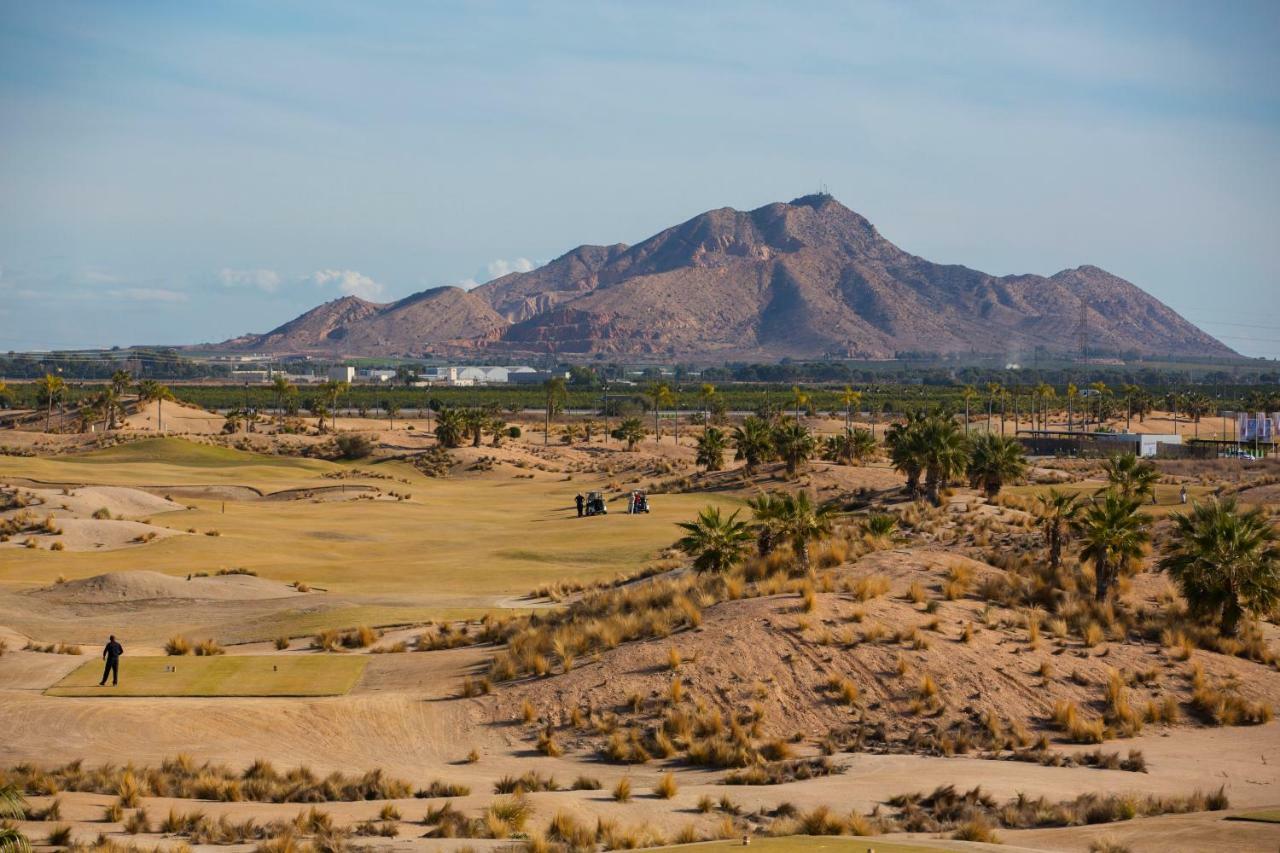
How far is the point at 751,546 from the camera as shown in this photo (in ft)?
110

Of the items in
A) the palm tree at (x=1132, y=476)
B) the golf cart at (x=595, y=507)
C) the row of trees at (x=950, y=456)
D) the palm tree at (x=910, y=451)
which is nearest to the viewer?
the palm tree at (x=1132, y=476)

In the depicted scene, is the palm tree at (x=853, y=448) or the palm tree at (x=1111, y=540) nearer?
the palm tree at (x=1111, y=540)

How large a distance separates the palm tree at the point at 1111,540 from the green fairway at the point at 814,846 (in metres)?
14.5

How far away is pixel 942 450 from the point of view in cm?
4884

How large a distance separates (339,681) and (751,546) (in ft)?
36.1

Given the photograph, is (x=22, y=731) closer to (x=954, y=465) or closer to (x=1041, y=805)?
(x=1041, y=805)

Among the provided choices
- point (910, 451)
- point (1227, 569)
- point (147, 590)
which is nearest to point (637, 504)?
point (910, 451)

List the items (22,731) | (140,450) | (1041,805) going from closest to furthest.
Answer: (1041,805)
(22,731)
(140,450)

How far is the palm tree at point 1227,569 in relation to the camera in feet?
90.9

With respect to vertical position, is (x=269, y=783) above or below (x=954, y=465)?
below

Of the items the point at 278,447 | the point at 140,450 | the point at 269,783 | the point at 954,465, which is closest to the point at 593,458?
the point at 278,447

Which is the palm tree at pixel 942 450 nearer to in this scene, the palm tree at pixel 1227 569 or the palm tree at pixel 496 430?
the palm tree at pixel 1227 569

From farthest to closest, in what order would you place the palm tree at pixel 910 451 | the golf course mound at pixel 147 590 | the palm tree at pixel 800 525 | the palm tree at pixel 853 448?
the palm tree at pixel 853 448 < the palm tree at pixel 910 451 < the golf course mound at pixel 147 590 < the palm tree at pixel 800 525

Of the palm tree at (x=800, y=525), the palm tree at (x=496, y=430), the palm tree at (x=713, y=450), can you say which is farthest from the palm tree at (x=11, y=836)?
the palm tree at (x=496, y=430)
